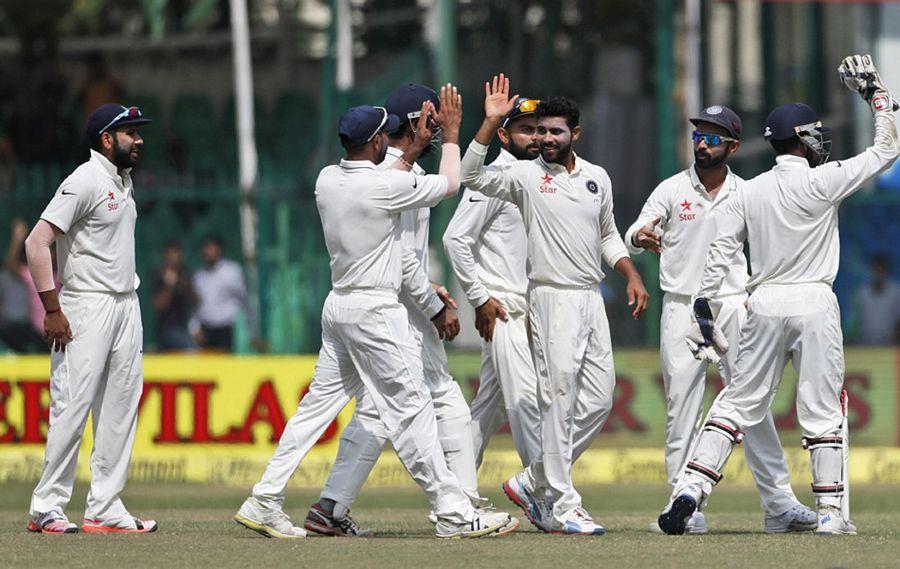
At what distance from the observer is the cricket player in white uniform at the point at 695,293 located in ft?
33.0

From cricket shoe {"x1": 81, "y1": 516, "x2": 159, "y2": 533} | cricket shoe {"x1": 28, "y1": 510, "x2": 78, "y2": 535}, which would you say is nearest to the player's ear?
cricket shoe {"x1": 81, "y1": 516, "x2": 159, "y2": 533}

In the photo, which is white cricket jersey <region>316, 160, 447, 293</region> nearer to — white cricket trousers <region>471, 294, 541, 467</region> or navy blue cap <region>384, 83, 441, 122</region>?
navy blue cap <region>384, 83, 441, 122</region>

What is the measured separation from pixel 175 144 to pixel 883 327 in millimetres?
7585

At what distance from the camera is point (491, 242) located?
34.5 ft

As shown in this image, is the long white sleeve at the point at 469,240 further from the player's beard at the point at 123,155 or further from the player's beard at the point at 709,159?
the player's beard at the point at 123,155

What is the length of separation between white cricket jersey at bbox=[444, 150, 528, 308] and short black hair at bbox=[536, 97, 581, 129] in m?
0.44

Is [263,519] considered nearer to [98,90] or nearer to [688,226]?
A: [688,226]

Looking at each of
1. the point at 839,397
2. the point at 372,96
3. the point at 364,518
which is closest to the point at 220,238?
the point at 372,96

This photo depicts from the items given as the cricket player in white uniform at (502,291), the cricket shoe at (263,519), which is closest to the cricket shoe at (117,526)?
the cricket shoe at (263,519)

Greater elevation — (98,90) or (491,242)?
(98,90)

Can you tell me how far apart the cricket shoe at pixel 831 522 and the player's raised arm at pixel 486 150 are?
221 cm

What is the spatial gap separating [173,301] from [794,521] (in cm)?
858

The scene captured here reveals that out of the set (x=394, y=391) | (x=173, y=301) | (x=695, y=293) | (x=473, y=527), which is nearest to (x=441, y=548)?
(x=473, y=527)

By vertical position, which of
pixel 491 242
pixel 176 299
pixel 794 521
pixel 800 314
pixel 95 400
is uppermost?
pixel 491 242
